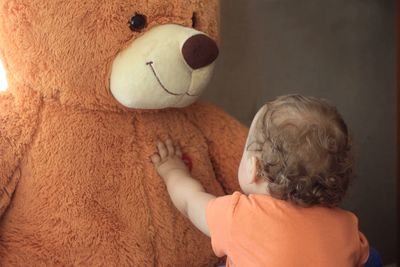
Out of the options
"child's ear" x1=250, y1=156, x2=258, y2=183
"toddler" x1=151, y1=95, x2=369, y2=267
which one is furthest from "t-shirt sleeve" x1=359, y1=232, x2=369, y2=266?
"child's ear" x1=250, y1=156, x2=258, y2=183

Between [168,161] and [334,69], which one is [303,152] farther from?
[334,69]

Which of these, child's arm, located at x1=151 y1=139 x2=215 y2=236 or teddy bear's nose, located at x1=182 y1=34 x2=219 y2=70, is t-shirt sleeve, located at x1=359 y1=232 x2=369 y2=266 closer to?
child's arm, located at x1=151 y1=139 x2=215 y2=236

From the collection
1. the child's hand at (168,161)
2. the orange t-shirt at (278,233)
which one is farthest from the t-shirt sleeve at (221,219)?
the child's hand at (168,161)

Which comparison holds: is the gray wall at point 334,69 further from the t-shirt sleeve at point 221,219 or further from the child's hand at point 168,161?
the t-shirt sleeve at point 221,219

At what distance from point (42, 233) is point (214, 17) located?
1.37ft

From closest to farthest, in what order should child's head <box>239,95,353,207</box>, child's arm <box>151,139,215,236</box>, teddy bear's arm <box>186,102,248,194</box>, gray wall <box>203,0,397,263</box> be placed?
child's head <box>239,95,353,207</box> < child's arm <box>151,139,215,236</box> < teddy bear's arm <box>186,102,248,194</box> < gray wall <box>203,0,397,263</box>

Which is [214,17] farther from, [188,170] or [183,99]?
[188,170]

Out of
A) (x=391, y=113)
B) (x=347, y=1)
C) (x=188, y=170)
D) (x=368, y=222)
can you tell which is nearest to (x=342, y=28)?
(x=347, y=1)

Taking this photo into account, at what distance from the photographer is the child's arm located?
79 centimetres

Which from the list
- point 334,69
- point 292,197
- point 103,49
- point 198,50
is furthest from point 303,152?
point 334,69

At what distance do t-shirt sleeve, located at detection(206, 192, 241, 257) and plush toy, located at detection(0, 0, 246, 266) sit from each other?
13cm

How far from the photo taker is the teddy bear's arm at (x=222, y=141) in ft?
3.02

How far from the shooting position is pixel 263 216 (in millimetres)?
688

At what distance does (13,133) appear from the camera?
0.79 m
